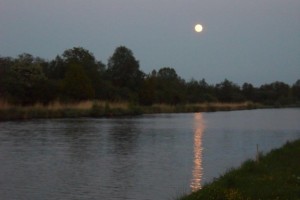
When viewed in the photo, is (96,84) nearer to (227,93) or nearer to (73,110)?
(73,110)

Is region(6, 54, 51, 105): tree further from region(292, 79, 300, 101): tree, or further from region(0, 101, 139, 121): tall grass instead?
region(292, 79, 300, 101): tree

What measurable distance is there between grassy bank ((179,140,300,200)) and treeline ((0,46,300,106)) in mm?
38450

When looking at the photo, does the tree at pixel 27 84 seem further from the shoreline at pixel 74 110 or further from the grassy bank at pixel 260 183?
the grassy bank at pixel 260 183

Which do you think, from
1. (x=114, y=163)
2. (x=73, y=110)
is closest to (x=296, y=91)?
(x=73, y=110)

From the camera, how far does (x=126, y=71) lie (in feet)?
291

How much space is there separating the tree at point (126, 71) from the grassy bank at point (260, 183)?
7265cm

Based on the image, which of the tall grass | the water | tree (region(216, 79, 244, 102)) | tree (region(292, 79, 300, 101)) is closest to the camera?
the water

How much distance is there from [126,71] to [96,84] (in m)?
17.8

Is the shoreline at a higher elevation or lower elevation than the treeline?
lower

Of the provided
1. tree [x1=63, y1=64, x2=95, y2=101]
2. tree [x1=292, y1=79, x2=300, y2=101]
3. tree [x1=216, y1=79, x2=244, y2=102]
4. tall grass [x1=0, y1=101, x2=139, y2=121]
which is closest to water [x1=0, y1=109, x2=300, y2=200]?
tall grass [x1=0, y1=101, x2=139, y2=121]

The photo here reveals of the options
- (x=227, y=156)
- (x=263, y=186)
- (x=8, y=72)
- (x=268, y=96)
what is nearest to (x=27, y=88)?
(x=8, y=72)

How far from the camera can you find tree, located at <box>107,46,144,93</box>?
88188mm

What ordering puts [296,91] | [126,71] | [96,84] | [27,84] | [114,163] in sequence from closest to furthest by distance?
[114,163] < [27,84] < [96,84] < [126,71] < [296,91]

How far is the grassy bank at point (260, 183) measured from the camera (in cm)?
990
